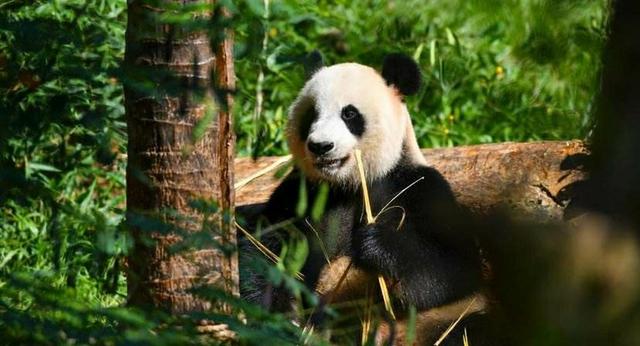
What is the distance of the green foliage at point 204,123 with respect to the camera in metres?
1.20

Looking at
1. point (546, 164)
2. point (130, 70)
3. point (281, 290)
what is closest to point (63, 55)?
point (130, 70)

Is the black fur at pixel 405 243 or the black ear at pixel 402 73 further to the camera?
the black ear at pixel 402 73

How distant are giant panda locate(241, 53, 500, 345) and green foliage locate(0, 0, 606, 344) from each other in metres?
0.25

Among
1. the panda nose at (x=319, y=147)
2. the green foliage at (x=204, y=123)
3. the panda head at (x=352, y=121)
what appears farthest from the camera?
the panda head at (x=352, y=121)

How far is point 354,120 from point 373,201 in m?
0.41

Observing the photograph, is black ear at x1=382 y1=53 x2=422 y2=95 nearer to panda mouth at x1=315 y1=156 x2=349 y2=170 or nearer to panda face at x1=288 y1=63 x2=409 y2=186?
panda face at x1=288 y1=63 x2=409 y2=186

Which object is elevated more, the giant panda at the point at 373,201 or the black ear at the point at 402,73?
the black ear at the point at 402,73

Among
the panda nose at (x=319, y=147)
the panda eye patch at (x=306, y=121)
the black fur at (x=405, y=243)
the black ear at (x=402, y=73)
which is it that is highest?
the black ear at (x=402, y=73)

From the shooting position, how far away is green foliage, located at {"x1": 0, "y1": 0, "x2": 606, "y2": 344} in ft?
3.93

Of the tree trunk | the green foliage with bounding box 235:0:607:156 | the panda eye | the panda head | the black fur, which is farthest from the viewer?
the green foliage with bounding box 235:0:607:156

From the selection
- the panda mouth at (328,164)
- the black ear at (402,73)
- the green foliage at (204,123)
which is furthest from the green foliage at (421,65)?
the panda mouth at (328,164)

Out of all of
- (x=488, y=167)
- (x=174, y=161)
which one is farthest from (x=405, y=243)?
(x=174, y=161)

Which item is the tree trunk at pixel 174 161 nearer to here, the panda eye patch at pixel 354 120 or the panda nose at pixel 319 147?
the panda nose at pixel 319 147

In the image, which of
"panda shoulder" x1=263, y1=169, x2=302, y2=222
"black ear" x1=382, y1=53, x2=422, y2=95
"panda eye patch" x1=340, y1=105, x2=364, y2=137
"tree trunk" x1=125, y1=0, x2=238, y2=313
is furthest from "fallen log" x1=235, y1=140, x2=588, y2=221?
"tree trunk" x1=125, y1=0, x2=238, y2=313
